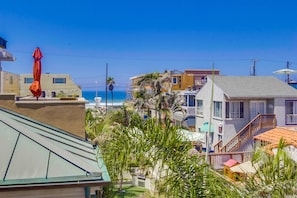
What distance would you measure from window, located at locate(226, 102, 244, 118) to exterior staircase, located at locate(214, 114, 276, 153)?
209 cm

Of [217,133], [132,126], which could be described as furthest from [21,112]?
[217,133]

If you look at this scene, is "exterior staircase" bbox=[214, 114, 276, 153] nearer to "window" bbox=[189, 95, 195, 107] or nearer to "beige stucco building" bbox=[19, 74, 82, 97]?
"window" bbox=[189, 95, 195, 107]

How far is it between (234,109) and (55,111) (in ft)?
81.0

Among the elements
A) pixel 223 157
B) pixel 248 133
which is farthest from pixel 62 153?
pixel 248 133

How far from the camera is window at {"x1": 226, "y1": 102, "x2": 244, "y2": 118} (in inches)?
1241

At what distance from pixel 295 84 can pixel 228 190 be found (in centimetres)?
4093

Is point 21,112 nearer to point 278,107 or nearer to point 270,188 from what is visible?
point 270,188

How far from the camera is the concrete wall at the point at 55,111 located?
9.95 m

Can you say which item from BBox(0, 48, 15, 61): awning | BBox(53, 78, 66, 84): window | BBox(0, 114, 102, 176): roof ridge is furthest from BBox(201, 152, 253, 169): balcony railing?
BBox(53, 78, 66, 84): window

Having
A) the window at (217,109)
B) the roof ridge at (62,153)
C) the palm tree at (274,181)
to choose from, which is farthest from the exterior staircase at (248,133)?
the roof ridge at (62,153)

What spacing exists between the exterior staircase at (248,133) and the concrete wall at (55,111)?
67.1 feet

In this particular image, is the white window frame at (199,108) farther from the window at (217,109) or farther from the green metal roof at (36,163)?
the green metal roof at (36,163)

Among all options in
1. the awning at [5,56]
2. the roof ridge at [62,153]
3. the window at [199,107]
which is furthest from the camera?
the window at [199,107]

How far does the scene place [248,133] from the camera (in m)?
29.6
